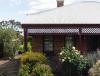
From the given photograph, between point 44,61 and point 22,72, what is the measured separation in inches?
72.7

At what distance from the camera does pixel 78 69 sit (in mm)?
20547

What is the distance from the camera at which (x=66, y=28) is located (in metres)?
25.9

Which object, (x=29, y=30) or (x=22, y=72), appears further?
(x=29, y=30)

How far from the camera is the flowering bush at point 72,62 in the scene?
20.6 m

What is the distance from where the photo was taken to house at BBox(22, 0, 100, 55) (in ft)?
84.4

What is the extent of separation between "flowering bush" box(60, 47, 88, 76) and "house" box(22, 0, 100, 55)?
4156 millimetres

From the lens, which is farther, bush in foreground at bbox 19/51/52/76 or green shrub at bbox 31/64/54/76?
bush in foreground at bbox 19/51/52/76

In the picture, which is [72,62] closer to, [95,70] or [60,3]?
[95,70]

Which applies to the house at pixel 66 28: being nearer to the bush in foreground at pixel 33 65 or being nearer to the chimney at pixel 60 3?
the chimney at pixel 60 3

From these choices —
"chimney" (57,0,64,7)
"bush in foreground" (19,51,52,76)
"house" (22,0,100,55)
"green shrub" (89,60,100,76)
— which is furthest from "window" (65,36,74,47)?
"green shrub" (89,60,100,76)

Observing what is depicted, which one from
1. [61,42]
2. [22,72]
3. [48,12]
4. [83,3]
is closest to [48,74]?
[22,72]

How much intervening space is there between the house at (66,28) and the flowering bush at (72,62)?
13.6 feet

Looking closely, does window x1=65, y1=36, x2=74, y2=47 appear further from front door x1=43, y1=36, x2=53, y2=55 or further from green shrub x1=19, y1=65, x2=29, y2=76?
green shrub x1=19, y1=65, x2=29, y2=76

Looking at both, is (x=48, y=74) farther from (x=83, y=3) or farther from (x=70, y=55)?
(x=83, y=3)
